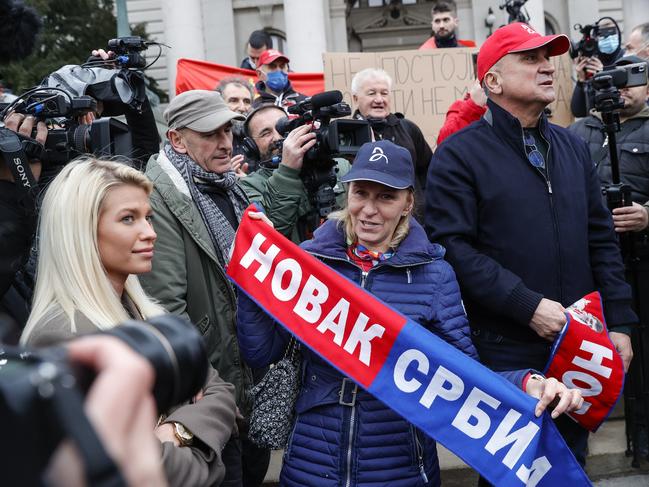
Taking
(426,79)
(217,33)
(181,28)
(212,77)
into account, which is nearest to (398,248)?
(426,79)

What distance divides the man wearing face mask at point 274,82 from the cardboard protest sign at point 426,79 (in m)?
0.39

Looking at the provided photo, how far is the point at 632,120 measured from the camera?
4.72m

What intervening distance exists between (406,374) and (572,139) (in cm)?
141

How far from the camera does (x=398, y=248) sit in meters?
2.99

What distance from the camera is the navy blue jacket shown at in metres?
3.26

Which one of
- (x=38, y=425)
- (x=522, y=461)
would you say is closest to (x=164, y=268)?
(x=522, y=461)

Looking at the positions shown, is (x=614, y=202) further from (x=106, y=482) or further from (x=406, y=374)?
(x=106, y=482)

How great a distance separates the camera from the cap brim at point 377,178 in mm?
2979

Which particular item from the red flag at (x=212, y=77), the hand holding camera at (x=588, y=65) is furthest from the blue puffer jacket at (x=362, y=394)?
the red flag at (x=212, y=77)

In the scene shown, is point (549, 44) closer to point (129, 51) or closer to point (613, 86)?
point (613, 86)

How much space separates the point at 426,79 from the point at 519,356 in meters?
4.02

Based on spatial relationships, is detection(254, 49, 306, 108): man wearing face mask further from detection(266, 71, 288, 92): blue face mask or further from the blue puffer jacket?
the blue puffer jacket

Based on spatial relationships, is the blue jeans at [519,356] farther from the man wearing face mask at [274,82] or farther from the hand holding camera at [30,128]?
the man wearing face mask at [274,82]

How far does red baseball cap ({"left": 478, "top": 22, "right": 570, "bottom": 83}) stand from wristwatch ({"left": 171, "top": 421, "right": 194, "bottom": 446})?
2.04 meters
